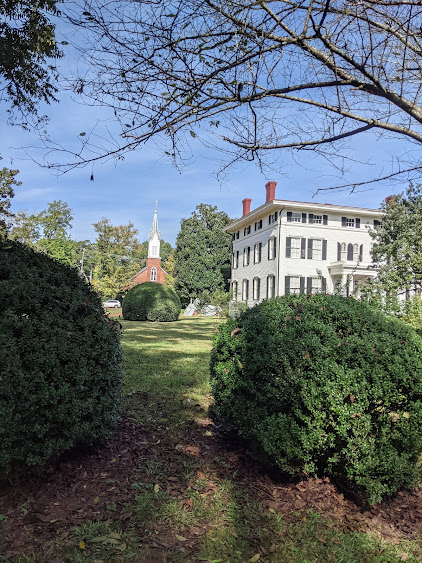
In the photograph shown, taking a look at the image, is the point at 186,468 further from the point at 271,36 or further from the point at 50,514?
the point at 271,36

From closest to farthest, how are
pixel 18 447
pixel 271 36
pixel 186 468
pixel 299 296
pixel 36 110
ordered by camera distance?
1. pixel 18 447
2. pixel 271 36
3. pixel 186 468
4. pixel 299 296
5. pixel 36 110

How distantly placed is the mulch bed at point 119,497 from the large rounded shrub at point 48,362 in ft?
0.80

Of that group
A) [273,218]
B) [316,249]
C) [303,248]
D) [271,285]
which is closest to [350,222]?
[316,249]

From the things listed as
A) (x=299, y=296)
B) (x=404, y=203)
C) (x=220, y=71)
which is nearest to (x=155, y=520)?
(x=299, y=296)

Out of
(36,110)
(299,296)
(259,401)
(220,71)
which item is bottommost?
(259,401)

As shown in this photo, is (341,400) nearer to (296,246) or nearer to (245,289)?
(296,246)

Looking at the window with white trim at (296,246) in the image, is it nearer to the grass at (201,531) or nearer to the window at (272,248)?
the window at (272,248)

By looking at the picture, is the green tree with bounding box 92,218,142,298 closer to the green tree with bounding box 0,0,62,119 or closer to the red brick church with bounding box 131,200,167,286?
the red brick church with bounding box 131,200,167,286

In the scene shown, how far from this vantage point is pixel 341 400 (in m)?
2.66

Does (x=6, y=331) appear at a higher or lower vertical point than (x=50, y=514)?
higher

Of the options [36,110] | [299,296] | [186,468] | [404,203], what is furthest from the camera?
[404,203]

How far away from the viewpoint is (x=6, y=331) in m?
2.50

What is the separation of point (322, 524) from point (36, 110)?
632cm

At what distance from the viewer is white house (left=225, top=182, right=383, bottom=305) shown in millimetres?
25484
